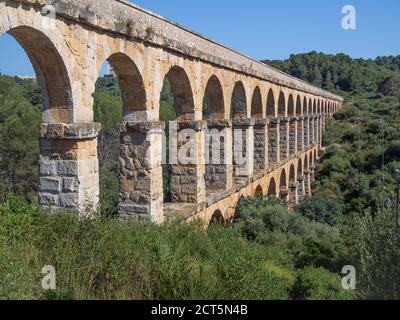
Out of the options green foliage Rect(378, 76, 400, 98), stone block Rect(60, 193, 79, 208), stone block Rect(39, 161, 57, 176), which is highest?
green foliage Rect(378, 76, 400, 98)

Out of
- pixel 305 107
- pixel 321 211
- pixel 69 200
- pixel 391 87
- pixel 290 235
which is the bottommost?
pixel 321 211

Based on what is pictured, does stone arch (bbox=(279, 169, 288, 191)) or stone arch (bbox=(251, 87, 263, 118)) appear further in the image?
stone arch (bbox=(279, 169, 288, 191))

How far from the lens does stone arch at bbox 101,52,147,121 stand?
7.33 m

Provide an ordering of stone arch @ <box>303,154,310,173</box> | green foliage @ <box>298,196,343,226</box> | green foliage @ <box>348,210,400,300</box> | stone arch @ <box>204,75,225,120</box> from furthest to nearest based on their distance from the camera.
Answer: stone arch @ <box>303,154,310,173</box> → green foliage @ <box>298,196,343,226</box> → stone arch @ <box>204,75,225,120</box> → green foliage @ <box>348,210,400,300</box>

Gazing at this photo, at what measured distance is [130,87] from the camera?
7664 mm

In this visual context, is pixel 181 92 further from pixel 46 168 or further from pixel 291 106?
pixel 291 106

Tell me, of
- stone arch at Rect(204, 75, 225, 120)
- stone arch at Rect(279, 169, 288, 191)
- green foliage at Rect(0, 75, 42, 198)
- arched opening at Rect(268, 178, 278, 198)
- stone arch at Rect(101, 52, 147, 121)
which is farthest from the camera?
stone arch at Rect(279, 169, 288, 191)

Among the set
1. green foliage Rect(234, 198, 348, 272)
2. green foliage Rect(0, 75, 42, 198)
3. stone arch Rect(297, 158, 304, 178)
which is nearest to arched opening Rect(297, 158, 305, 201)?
stone arch Rect(297, 158, 304, 178)

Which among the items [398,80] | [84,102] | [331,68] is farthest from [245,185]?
[331,68]

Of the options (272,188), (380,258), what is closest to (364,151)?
(272,188)

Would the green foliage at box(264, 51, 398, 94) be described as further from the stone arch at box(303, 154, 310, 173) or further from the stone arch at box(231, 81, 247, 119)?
the stone arch at box(231, 81, 247, 119)

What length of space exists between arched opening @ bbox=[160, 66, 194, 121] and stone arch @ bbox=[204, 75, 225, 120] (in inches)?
74.2

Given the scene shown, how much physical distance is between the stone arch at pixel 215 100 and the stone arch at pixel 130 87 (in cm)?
413

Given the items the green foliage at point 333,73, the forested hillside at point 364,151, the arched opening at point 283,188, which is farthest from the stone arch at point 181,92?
the green foliage at point 333,73
